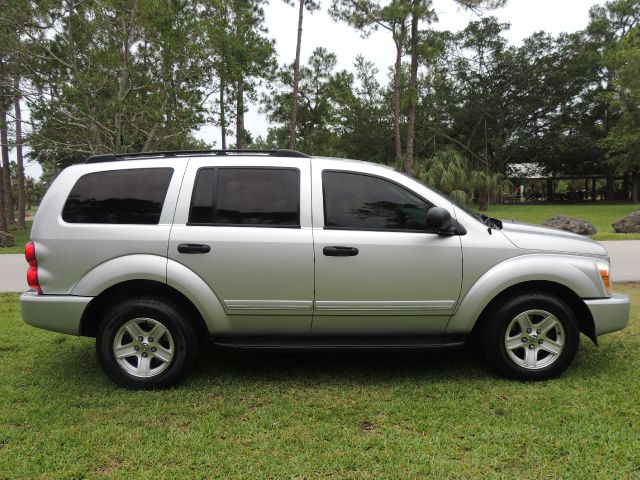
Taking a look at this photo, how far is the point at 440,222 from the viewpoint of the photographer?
12.4 ft

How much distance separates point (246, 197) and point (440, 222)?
60.2 inches

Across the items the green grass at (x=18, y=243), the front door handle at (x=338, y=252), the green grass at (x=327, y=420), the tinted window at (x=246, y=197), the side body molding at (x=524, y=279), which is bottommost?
the green grass at (x=327, y=420)

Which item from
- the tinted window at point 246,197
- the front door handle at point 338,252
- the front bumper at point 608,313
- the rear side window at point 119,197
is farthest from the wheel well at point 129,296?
the front bumper at point 608,313

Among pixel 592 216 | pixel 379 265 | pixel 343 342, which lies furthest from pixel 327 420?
pixel 592 216

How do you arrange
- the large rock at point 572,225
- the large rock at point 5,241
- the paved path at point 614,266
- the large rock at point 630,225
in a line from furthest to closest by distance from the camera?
1. the large rock at point 5,241
2. the large rock at point 630,225
3. the large rock at point 572,225
4. the paved path at point 614,266

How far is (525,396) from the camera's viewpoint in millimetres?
3732

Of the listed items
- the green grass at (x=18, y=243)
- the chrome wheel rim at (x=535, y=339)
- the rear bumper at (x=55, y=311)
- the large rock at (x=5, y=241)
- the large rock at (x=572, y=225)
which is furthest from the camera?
the large rock at (x=5, y=241)

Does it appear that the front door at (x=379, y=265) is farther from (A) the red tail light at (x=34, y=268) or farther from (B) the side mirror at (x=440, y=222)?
(A) the red tail light at (x=34, y=268)

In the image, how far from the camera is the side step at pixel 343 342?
12.7 ft

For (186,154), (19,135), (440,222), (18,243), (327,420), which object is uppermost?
(19,135)

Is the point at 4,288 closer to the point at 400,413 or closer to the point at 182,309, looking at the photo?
the point at 182,309

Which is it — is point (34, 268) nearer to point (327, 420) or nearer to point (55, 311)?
point (55, 311)

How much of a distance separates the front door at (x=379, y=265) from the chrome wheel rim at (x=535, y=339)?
57 cm

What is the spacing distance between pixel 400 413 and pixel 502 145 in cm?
4577
